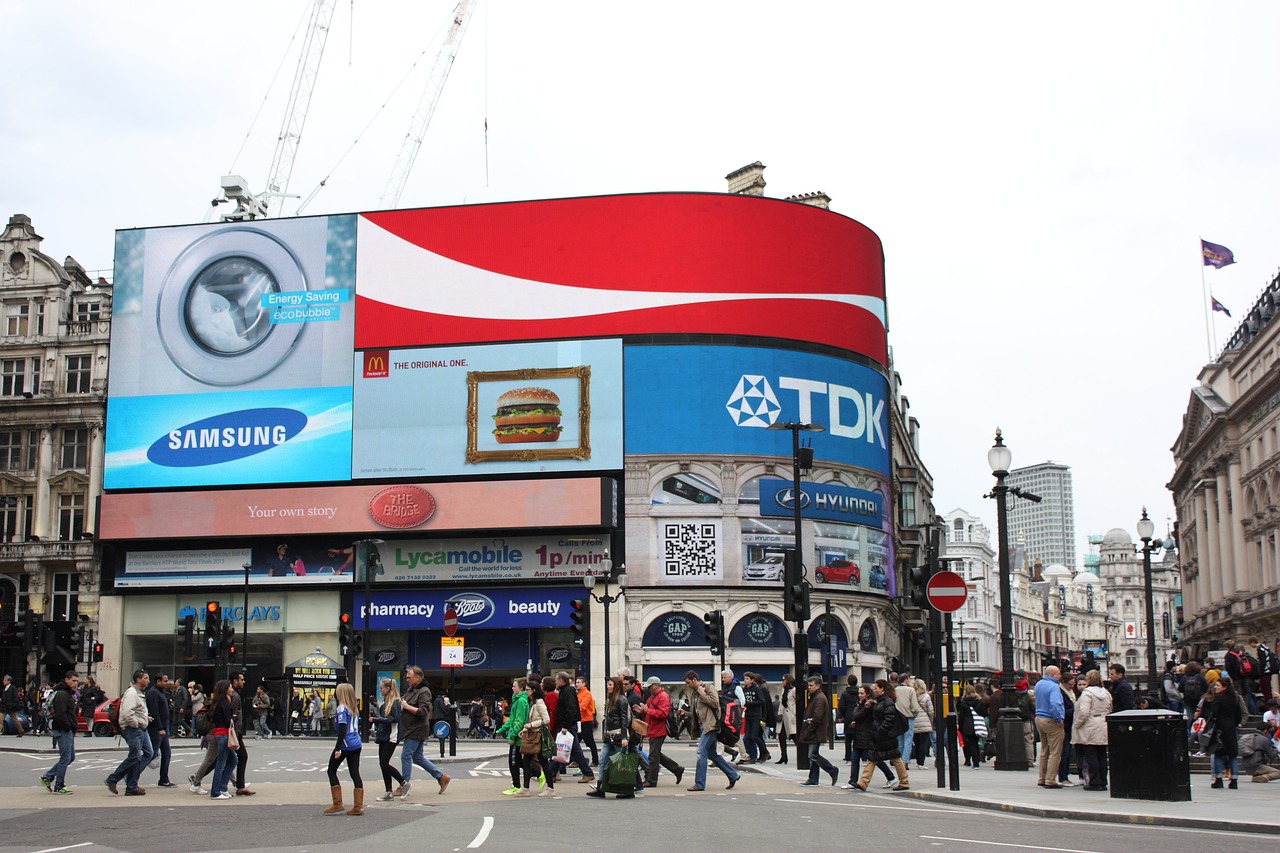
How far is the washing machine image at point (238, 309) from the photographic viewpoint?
66438mm

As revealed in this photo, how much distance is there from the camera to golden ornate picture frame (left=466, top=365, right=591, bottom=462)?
207 feet

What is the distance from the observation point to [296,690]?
57469 mm

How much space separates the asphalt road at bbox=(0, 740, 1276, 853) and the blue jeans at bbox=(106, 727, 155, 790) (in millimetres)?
394

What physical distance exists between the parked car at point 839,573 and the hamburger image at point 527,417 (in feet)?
43.8

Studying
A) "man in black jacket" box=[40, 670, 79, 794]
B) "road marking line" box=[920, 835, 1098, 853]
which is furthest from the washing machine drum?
"road marking line" box=[920, 835, 1098, 853]

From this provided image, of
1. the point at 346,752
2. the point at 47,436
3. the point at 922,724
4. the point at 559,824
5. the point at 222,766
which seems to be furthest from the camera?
the point at 47,436

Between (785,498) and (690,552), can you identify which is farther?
(785,498)

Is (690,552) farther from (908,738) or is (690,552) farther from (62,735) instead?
(62,735)

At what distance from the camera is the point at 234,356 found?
66938 mm

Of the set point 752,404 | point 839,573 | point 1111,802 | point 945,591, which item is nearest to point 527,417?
point 752,404

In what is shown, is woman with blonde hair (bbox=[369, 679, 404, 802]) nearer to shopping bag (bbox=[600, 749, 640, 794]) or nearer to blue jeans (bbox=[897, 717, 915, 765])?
shopping bag (bbox=[600, 749, 640, 794])

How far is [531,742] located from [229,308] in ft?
166

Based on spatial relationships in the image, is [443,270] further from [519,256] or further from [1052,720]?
[1052,720]

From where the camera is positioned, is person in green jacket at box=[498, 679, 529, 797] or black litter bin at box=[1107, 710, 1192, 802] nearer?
black litter bin at box=[1107, 710, 1192, 802]
